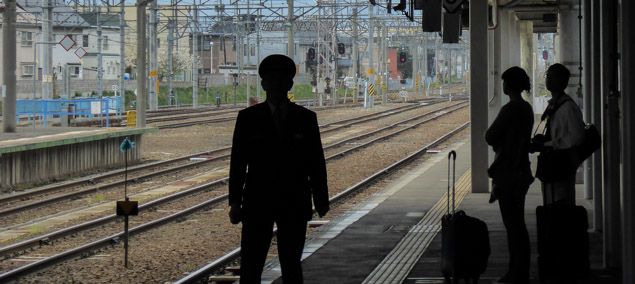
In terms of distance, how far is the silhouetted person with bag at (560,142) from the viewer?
7.91 meters

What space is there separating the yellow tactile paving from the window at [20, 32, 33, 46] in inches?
1952

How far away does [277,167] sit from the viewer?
228 inches

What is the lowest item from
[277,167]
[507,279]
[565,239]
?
[507,279]

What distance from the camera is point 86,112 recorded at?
32.2 m

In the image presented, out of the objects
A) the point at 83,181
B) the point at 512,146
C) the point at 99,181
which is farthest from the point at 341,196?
the point at 512,146

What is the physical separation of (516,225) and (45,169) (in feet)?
49.2

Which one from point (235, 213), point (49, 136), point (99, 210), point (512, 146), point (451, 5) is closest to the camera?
point (235, 213)

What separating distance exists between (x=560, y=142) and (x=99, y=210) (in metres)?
9.87

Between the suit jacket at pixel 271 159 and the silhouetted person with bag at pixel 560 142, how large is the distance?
2.64 m

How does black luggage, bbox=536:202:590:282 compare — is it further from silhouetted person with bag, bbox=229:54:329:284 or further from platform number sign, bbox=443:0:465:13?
platform number sign, bbox=443:0:465:13

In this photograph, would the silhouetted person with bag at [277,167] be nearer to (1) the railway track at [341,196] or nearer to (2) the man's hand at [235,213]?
(2) the man's hand at [235,213]

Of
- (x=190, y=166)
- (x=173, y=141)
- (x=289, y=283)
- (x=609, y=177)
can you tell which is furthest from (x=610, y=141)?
(x=173, y=141)

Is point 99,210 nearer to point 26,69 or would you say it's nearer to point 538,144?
point 538,144

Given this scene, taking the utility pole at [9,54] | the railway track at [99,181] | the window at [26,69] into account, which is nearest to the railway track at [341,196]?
the railway track at [99,181]
